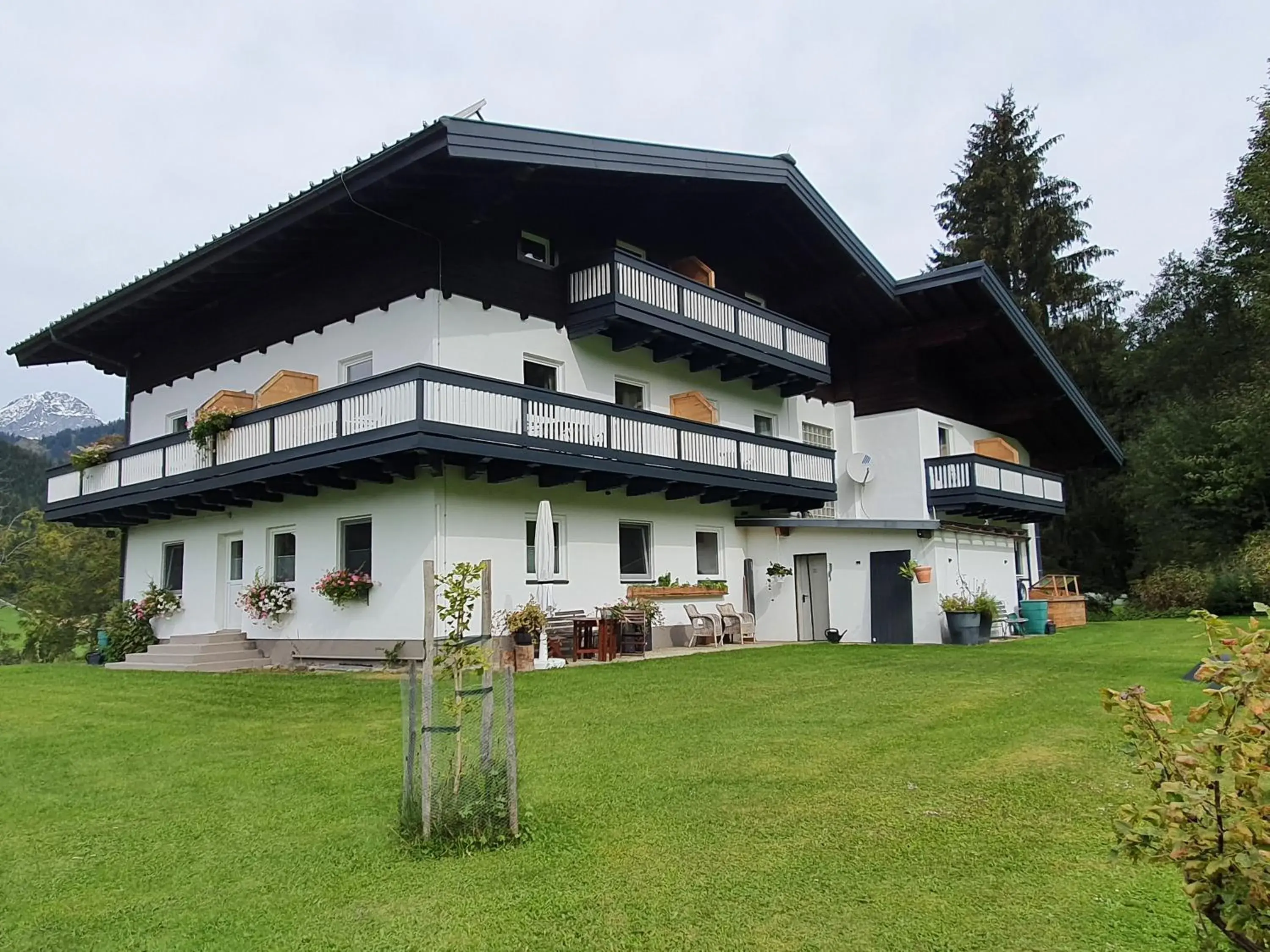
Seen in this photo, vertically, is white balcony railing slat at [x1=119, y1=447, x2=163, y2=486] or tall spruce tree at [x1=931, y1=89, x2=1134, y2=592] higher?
tall spruce tree at [x1=931, y1=89, x2=1134, y2=592]

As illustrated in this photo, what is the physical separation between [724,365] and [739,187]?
3752 millimetres

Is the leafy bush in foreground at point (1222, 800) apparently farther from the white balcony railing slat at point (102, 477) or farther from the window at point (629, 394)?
the white balcony railing slat at point (102, 477)

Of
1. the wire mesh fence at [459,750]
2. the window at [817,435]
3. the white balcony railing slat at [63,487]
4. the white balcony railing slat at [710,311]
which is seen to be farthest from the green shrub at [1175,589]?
the white balcony railing slat at [63,487]

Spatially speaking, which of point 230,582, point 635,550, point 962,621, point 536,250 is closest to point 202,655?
point 230,582

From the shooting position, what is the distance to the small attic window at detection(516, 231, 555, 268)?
54.5ft

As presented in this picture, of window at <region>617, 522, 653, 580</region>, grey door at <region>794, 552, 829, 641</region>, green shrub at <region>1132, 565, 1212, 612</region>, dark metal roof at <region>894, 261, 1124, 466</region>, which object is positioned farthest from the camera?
green shrub at <region>1132, 565, 1212, 612</region>

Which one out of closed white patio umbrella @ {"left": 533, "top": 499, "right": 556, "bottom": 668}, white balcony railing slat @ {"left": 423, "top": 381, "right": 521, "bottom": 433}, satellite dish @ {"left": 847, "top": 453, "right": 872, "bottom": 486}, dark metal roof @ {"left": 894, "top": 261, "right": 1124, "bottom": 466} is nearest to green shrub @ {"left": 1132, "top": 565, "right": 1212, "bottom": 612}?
dark metal roof @ {"left": 894, "top": 261, "right": 1124, "bottom": 466}

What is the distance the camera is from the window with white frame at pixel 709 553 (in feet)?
66.6

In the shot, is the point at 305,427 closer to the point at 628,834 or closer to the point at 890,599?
the point at 628,834

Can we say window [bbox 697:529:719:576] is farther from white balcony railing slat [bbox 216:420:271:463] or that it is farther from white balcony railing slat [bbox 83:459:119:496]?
white balcony railing slat [bbox 83:459:119:496]

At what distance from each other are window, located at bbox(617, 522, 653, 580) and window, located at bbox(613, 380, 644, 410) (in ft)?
8.06

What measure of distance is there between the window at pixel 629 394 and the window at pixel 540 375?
1.69 meters

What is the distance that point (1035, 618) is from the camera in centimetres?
2303

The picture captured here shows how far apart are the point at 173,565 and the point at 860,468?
16218 millimetres
